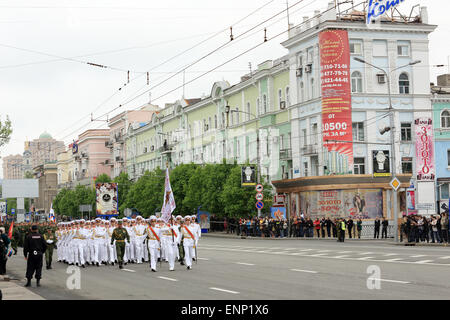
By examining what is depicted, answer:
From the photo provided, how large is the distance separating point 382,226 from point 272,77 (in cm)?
1838

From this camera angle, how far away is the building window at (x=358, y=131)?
51344 mm

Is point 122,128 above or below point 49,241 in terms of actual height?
above

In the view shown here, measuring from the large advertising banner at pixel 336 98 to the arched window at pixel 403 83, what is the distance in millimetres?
4870

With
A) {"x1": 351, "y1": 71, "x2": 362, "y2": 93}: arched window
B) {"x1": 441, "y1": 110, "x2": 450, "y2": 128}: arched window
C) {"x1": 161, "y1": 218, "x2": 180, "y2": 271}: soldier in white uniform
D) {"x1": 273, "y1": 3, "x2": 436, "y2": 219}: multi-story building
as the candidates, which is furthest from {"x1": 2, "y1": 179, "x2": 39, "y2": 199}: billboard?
{"x1": 161, "y1": 218, "x2": 180, "y2": 271}: soldier in white uniform

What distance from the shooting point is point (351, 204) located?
48594 mm

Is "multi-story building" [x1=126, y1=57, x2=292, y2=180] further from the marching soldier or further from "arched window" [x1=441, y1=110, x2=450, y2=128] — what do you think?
the marching soldier

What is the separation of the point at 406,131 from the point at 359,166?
16.4 feet

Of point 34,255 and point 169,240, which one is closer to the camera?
point 34,255

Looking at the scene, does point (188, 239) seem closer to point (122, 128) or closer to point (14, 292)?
point (14, 292)

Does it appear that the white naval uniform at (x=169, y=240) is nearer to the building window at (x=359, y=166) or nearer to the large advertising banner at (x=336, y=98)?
the large advertising banner at (x=336, y=98)

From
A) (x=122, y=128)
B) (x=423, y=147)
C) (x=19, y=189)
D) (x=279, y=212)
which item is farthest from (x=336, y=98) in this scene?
(x=122, y=128)

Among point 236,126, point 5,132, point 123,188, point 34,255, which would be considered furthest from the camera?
point 123,188
